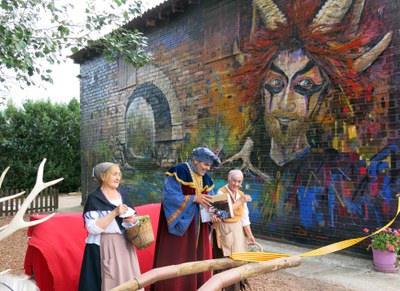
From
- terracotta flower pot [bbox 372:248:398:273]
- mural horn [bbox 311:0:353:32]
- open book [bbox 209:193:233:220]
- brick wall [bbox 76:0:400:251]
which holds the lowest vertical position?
terracotta flower pot [bbox 372:248:398:273]

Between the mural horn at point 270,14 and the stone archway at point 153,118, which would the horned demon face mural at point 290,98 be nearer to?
the mural horn at point 270,14

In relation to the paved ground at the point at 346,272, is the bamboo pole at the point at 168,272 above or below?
above

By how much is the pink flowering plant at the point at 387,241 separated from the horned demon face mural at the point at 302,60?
2.09 m

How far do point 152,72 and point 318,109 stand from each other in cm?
570

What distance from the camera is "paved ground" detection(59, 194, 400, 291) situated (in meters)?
5.09

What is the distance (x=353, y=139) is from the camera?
257 inches

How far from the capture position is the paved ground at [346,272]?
16.7ft

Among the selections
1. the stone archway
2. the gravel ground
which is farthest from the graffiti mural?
the stone archway

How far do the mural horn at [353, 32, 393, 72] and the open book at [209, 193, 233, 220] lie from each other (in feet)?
13.2

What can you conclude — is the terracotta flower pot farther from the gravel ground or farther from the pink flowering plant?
the gravel ground

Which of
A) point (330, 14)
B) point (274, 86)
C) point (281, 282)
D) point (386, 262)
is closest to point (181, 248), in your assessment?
point (281, 282)

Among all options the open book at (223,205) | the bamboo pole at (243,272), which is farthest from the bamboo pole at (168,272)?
the open book at (223,205)

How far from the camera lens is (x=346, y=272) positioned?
18.6 ft

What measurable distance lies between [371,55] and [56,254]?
217 inches
